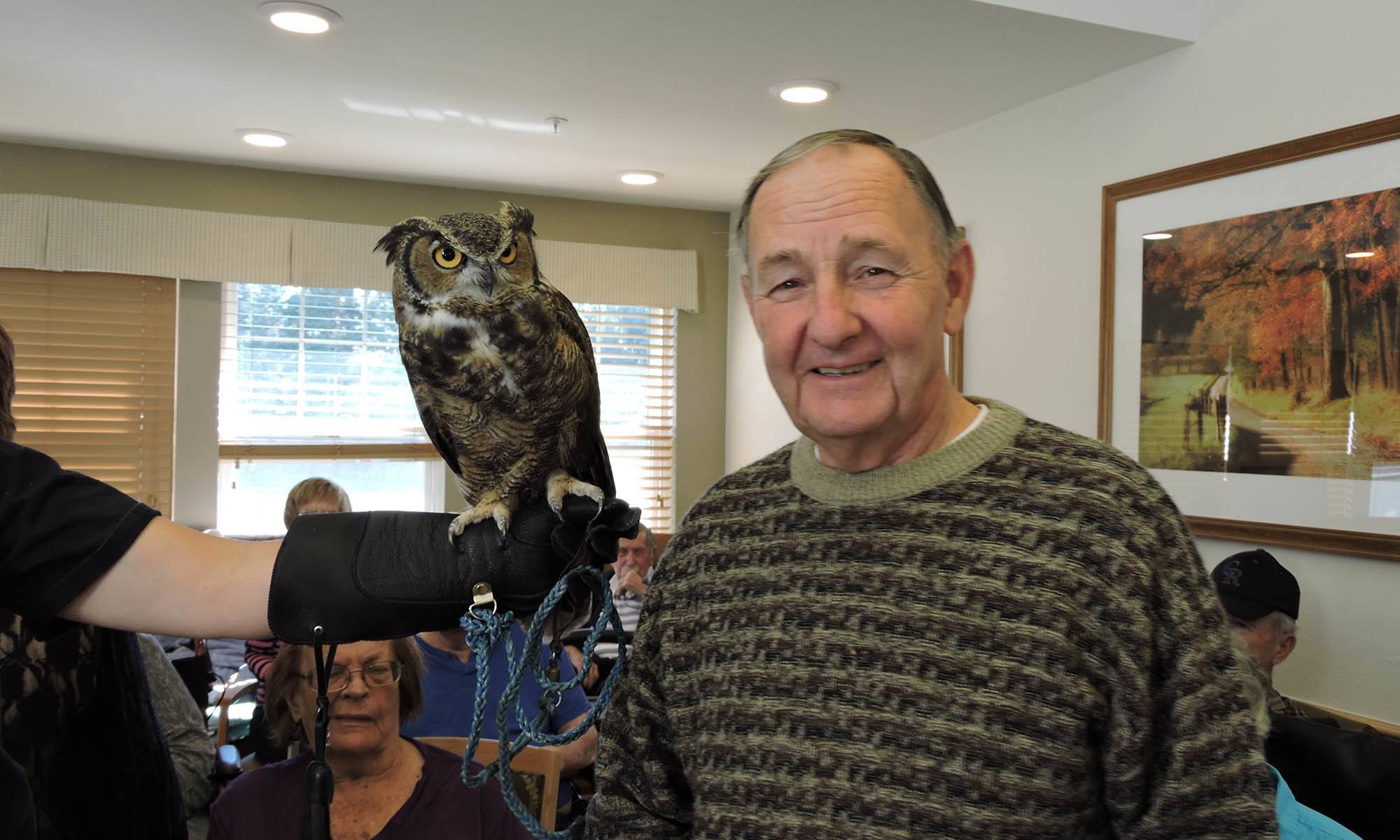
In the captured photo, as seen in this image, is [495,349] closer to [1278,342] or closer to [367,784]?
[367,784]

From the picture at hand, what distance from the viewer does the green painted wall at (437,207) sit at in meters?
4.18

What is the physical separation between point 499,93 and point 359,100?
0.50 m

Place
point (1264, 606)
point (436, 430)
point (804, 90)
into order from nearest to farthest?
point (436, 430)
point (1264, 606)
point (804, 90)

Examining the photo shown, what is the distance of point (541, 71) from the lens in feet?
9.77

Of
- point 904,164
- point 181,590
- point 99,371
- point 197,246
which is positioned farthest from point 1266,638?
point 99,371

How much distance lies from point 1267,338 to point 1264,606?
0.63 meters

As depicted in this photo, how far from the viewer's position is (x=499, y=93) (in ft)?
10.6

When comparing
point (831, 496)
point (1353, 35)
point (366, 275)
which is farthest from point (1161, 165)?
point (366, 275)

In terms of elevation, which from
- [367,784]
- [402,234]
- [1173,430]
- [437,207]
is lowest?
[367,784]

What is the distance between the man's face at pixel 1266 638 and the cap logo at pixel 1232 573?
76 millimetres

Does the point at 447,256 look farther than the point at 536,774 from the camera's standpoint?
No

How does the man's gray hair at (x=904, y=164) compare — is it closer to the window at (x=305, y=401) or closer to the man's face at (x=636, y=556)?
the man's face at (x=636, y=556)

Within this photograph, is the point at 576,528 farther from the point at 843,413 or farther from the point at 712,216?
the point at 712,216

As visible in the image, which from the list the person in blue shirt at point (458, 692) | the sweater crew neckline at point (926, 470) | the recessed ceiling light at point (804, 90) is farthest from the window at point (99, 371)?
the sweater crew neckline at point (926, 470)
